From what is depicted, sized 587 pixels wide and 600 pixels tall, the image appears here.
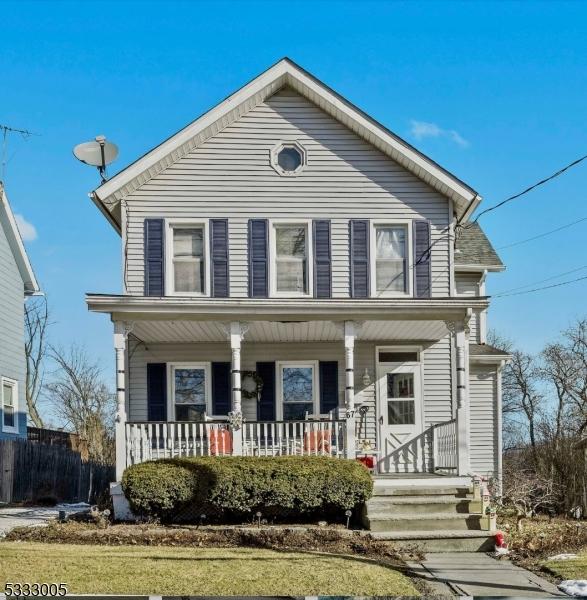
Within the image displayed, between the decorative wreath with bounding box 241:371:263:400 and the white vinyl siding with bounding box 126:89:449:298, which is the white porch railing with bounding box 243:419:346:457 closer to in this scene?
the decorative wreath with bounding box 241:371:263:400

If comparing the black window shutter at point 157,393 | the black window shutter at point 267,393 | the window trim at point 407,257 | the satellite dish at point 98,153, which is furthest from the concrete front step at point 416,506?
the satellite dish at point 98,153

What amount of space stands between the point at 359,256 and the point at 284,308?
2569 millimetres

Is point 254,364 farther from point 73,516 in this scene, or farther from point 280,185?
point 73,516

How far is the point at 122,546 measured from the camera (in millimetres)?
11672

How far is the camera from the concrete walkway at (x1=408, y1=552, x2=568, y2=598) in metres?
9.41

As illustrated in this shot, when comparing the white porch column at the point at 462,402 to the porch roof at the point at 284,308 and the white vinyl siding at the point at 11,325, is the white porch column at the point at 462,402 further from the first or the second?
the white vinyl siding at the point at 11,325

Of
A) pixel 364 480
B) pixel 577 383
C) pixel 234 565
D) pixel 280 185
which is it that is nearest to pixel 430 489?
pixel 364 480

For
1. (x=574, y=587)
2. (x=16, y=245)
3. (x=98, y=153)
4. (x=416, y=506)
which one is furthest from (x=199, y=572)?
(x=16, y=245)

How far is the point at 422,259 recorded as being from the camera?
16.8 metres

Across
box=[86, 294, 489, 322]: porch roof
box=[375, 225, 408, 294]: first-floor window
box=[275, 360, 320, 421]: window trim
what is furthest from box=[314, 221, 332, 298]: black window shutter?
box=[86, 294, 489, 322]: porch roof

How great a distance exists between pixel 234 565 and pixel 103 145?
9.20 meters

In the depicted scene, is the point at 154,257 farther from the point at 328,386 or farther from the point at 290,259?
the point at 328,386

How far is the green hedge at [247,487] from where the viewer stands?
13.3 meters

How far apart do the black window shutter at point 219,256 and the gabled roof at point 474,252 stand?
17.4ft
